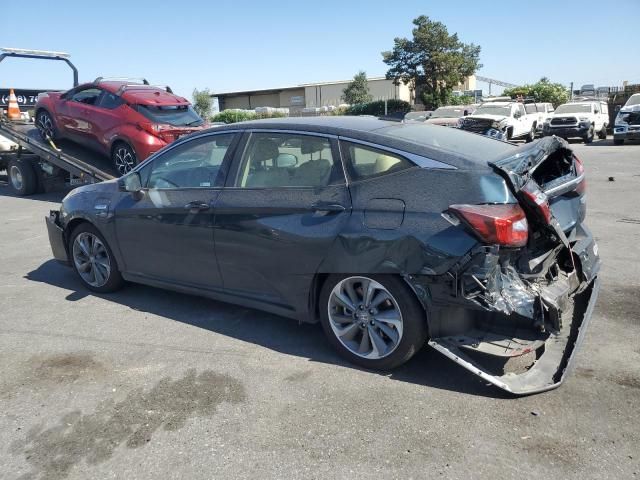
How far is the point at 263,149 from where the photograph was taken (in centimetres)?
431

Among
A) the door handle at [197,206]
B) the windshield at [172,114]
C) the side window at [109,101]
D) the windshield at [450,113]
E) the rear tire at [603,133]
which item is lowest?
the rear tire at [603,133]

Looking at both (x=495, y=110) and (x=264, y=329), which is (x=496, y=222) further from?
(x=495, y=110)

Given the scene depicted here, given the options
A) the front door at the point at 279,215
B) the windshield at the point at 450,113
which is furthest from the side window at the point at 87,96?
the windshield at the point at 450,113

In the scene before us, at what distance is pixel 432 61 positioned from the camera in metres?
46.8

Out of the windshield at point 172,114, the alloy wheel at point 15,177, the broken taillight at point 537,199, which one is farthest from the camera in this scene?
the alloy wheel at point 15,177

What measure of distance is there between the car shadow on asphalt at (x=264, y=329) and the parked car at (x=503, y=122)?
17.5 meters

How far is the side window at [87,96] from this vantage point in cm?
1083

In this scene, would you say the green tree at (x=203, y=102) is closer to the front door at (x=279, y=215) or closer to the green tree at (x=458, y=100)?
the green tree at (x=458, y=100)

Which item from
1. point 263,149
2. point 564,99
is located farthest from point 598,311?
point 564,99

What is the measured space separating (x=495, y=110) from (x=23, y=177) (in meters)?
18.7

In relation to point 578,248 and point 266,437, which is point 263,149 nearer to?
point 266,437

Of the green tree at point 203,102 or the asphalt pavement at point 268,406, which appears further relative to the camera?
the green tree at point 203,102

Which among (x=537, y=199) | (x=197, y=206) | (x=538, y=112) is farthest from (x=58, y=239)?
(x=538, y=112)

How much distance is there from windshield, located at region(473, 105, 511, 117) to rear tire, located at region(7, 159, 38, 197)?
59.5 feet
